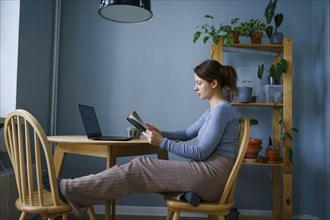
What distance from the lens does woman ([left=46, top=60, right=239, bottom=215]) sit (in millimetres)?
1406

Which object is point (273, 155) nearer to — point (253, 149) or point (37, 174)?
point (253, 149)

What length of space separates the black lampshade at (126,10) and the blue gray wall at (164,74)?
0.90 meters

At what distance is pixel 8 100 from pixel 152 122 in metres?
1.15

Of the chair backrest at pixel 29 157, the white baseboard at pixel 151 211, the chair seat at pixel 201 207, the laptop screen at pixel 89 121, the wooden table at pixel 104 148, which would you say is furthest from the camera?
the white baseboard at pixel 151 211

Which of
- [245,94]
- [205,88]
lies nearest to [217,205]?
[205,88]

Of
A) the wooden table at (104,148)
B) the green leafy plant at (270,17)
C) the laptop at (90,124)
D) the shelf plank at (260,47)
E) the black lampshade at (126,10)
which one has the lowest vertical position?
the wooden table at (104,148)

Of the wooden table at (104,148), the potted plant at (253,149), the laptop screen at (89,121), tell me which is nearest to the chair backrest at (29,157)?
the wooden table at (104,148)

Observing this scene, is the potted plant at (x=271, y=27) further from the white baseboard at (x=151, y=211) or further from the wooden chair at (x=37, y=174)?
the wooden chair at (x=37, y=174)

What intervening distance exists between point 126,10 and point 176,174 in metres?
0.99

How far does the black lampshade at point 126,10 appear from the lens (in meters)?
1.74

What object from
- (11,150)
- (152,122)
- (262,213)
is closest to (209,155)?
(11,150)

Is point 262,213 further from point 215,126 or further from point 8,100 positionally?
point 8,100

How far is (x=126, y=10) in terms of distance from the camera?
1871 mm

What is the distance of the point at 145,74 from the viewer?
2852 mm
